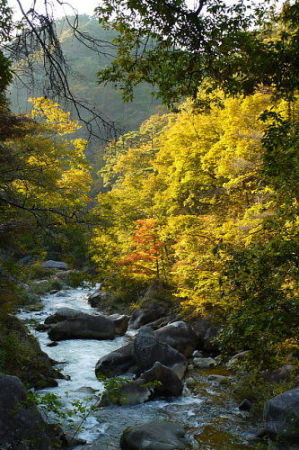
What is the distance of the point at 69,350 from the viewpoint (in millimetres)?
13047

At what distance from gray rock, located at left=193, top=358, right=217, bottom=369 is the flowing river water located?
2.21 ft

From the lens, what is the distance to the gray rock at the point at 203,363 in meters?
11.7

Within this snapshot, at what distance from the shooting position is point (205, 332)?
45.7 ft

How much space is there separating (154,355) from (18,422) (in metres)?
5.48

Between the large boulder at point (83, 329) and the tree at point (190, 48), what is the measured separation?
10.8m

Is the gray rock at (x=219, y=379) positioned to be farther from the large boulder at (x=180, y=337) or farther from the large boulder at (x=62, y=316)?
the large boulder at (x=62, y=316)

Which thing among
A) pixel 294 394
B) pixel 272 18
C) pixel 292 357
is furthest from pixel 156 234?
pixel 272 18

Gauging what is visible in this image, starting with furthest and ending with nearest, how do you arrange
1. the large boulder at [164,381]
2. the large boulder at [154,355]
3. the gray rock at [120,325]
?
the gray rock at [120,325], the large boulder at [154,355], the large boulder at [164,381]

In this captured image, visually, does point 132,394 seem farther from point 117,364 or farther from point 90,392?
point 117,364

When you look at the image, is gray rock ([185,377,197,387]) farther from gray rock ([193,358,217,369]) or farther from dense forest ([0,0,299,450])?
gray rock ([193,358,217,369])

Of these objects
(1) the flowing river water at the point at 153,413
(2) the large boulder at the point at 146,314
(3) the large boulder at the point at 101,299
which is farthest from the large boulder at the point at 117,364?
(3) the large boulder at the point at 101,299

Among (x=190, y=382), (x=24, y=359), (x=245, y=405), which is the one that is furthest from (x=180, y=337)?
(x=24, y=359)

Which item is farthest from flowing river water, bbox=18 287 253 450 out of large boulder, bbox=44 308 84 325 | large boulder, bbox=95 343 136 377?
large boulder, bbox=44 308 84 325

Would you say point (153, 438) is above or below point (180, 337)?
below
